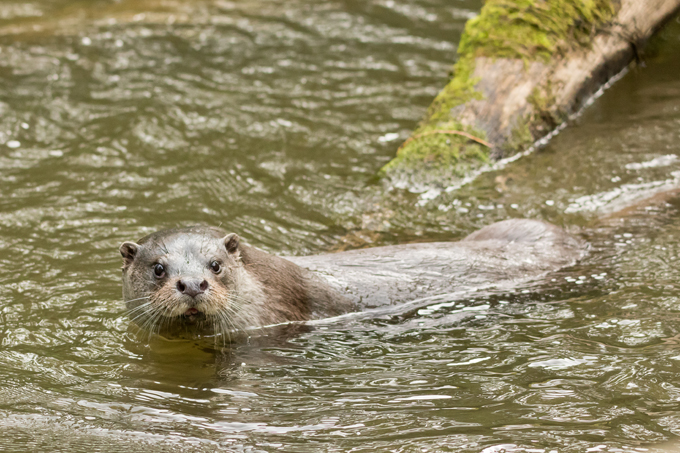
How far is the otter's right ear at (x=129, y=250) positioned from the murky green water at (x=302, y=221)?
23.3 inches

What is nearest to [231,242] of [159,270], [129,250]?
[159,270]

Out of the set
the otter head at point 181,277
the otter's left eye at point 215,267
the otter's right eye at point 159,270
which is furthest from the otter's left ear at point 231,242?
the otter's right eye at point 159,270

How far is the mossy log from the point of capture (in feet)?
24.3

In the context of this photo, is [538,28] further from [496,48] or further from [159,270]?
[159,270]

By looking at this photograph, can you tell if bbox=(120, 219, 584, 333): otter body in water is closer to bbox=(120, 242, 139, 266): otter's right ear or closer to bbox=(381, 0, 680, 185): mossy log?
bbox=(120, 242, 139, 266): otter's right ear

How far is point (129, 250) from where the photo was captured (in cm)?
479

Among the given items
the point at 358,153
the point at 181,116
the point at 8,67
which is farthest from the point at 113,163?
the point at 8,67

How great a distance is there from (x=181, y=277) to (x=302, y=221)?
93.3 inches

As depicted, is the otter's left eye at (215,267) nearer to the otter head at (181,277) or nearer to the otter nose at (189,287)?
the otter head at (181,277)

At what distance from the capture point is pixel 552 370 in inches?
170

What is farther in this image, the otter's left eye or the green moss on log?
the green moss on log

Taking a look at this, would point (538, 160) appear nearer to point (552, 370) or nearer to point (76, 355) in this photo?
point (552, 370)

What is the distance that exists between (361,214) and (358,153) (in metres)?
1.26

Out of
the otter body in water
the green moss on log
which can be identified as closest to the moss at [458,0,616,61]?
the green moss on log
